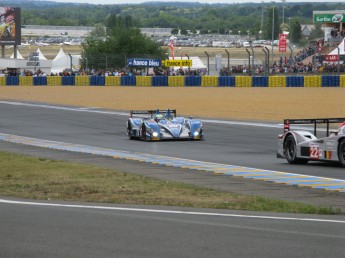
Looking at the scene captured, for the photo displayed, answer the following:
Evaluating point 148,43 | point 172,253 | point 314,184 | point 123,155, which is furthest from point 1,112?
point 148,43

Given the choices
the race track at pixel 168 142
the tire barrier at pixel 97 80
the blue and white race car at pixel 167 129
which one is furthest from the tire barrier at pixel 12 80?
the blue and white race car at pixel 167 129

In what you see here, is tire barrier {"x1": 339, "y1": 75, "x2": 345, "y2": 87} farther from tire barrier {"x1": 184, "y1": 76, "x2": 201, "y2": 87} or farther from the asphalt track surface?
the asphalt track surface

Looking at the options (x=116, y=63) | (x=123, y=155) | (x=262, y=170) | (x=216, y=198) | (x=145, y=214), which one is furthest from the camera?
(x=116, y=63)

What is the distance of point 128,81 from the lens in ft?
199

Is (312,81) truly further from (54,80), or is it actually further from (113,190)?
(113,190)

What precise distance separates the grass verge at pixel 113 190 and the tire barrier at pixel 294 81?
3745 centimetres

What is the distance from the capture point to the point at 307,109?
120 feet

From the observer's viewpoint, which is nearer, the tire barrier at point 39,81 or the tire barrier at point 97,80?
the tire barrier at point 97,80

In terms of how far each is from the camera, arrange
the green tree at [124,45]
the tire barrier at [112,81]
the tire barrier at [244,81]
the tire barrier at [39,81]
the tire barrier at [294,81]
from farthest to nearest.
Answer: the green tree at [124,45], the tire barrier at [39,81], the tire barrier at [112,81], the tire barrier at [244,81], the tire barrier at [294,81]

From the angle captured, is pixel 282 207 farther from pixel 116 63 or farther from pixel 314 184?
pixel 116 63

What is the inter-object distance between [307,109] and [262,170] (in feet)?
69.2

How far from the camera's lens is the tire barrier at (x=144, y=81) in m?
59.7

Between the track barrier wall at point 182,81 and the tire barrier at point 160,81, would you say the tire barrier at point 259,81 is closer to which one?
the track barrier wall at point 182,81

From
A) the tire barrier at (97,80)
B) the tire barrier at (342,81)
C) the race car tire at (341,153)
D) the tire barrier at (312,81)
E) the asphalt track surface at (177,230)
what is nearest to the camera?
the asphalt track surface at (177,230)
